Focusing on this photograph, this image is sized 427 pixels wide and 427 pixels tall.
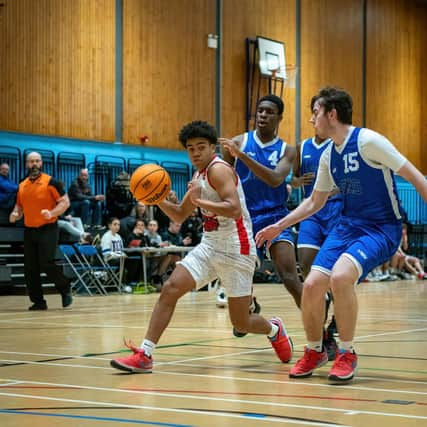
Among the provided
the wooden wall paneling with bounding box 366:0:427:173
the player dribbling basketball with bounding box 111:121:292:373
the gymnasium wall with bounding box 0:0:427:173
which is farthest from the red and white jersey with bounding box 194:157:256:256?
the wooden wall paneling with bounding box 366:0:427:173

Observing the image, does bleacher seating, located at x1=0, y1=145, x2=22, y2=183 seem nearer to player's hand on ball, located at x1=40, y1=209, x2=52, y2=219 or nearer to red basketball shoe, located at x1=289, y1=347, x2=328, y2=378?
player's hand on ball, located at x1=40, y1=209, x2=52, y2=219

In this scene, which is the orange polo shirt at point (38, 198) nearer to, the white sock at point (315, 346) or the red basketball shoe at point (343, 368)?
the white sock at point (315, 346)

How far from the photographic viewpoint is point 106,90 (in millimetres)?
20625

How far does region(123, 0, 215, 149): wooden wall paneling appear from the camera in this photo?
21.3 metres

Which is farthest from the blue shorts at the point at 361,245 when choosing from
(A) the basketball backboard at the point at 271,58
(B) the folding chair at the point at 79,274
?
(A) the basketball backboard at the point at 271,58

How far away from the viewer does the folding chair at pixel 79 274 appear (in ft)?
52.5

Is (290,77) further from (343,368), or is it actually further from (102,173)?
(343,368)

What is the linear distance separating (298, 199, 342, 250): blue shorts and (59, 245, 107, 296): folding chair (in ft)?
29.5

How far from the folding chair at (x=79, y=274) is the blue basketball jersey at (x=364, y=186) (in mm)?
10761

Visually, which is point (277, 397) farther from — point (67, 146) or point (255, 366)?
point (67, 146)

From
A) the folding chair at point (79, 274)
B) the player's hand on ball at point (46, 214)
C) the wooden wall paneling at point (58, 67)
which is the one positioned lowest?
the folding chair at point (79, 274)

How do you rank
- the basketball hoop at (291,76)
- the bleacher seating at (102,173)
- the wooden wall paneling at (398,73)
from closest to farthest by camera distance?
1. the bleacher seating at (102,173)
2. the basketball hoop at (291,76)
3. the wooden wall paneling at (398,73)

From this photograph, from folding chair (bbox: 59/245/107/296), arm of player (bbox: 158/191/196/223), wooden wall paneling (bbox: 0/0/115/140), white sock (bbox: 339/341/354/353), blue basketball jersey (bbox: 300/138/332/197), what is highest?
wooden wall paneling (bbox: 0/0/115/140)

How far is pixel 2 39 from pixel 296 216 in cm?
1395
